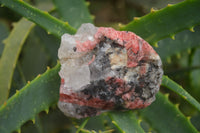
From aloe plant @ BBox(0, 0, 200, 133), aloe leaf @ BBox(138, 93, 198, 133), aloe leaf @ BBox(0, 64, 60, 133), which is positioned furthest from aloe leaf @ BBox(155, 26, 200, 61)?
aloe leaf @ BBox(0, 64, 60, 133)

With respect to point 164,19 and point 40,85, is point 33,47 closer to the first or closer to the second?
point 40,85

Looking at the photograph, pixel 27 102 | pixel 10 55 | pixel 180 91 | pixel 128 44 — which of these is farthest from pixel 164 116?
pixel 10 55

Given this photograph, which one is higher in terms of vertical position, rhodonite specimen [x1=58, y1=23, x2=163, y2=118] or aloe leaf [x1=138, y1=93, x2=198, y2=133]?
rhodonite specimen [x1=58, y1=23, x2=163, y2=118]

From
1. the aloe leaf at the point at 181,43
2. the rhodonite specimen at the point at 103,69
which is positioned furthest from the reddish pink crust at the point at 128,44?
the aloe leaf at the point at 181,43

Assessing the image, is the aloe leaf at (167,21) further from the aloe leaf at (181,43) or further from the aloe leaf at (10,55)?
the aloe leaf at (10,55)

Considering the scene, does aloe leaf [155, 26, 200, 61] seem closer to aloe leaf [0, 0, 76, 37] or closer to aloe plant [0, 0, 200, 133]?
aloe plant [0, 0, 200, 133]
